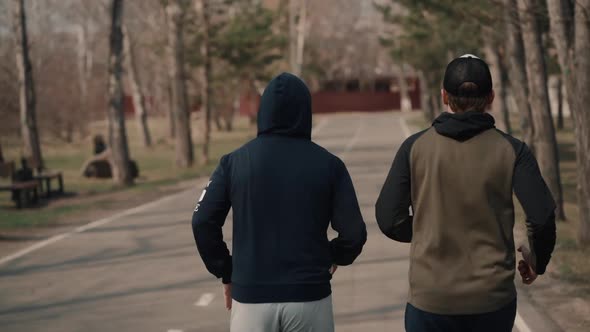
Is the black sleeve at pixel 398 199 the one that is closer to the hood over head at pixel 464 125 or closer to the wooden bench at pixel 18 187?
the hood over head at pixel 464 125

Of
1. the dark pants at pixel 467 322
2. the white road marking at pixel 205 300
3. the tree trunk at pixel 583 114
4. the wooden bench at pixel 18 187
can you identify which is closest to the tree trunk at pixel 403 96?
the wooden bench at pixel 18 187

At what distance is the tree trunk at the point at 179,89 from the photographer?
103 ft

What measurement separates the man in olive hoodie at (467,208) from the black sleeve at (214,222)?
29.8 inches

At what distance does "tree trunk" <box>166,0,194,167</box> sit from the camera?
31.3 meters

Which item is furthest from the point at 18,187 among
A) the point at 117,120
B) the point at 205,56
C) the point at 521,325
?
the point at 205,56

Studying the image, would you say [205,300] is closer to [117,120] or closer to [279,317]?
[279,317]

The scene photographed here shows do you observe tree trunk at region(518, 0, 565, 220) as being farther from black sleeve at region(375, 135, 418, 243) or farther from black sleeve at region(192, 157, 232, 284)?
black sleeve at region(192, 157, 232, 284)

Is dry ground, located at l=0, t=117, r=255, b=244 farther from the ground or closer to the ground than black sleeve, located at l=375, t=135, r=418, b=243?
closer to the ground

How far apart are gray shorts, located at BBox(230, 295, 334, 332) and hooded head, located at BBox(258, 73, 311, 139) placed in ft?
2.35

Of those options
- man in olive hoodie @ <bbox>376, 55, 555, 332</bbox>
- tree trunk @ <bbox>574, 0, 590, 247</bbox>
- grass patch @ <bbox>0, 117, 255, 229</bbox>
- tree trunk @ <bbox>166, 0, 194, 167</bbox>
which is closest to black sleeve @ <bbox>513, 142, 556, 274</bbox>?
man in olive hoodie @ <bbox>376, 55, 555, 332</bbox>

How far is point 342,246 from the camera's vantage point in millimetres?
4203

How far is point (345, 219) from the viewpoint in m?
4.14

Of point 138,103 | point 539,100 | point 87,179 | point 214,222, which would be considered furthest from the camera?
point 138,103

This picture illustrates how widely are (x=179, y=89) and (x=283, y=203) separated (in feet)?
92.4
